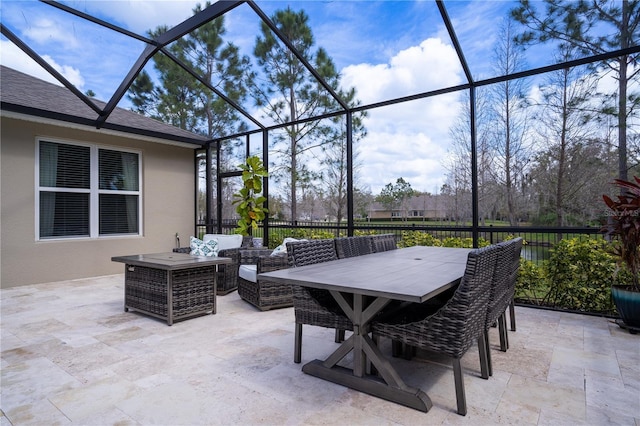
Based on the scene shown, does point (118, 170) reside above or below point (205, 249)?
above

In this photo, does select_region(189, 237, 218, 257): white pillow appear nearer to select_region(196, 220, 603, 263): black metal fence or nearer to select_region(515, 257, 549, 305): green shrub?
select_region(196, 220, 603, 263): black metal fence

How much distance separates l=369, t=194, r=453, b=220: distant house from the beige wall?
14.2 feet

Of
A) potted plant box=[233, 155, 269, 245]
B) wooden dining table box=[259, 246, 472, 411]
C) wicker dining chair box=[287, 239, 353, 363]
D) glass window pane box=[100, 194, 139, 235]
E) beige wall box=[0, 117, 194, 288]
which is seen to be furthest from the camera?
glass window pane box=[100, 194, 139, 235]

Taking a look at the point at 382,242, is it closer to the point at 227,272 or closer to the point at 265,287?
the point at 265,287

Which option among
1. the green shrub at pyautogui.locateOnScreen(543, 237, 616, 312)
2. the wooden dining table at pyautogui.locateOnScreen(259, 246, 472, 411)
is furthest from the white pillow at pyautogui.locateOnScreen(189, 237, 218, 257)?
the green shrub at pyautogui.locateOnScreen(543, 237, 616, 312)

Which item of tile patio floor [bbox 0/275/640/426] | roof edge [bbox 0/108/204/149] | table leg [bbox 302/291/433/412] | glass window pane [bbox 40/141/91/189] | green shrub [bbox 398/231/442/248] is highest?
roof edge [bbox 0/108/204/149]

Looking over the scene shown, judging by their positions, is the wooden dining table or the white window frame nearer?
the wooden dining table

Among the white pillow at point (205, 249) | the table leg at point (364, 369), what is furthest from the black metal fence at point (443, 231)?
the table leg at point (364, 369)

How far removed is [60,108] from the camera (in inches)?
223

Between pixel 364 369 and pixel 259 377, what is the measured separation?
0.71m

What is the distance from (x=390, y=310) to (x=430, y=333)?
1.85 feet

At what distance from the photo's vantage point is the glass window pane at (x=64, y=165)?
5.80 metres

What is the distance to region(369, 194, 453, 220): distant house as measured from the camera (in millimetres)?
5469

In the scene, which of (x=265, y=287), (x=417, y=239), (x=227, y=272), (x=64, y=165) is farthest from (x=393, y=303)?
(x=64, y=165)
